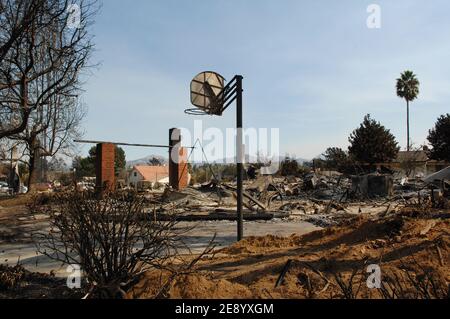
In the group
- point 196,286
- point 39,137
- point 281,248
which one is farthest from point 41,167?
point 196,286

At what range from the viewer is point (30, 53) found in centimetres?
1202

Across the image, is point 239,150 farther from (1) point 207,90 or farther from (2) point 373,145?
(2) point 373,145

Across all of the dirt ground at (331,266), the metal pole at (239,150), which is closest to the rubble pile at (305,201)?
the metal pole at (239,150)

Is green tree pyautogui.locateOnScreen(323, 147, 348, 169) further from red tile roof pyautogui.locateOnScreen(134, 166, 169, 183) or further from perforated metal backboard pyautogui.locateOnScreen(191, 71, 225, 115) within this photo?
perforated metal backboard pyautogui.locateOnScreen(191, 71, 225, 115)

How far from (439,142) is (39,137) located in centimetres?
3935

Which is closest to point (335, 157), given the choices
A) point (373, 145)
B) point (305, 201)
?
point (373, 145)

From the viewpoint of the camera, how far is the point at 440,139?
42.9 meters

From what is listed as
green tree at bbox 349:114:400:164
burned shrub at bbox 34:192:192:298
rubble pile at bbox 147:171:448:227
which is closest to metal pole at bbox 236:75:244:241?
rubble pile at bbox 147:171:448:227

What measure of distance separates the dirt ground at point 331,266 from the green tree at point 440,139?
125 ft

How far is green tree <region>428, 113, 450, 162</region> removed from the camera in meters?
42.0

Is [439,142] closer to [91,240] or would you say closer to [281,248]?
[281,248]

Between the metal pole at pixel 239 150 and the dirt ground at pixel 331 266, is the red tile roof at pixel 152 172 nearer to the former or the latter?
the metal pole at pixel 239 150

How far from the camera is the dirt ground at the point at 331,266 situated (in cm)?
387

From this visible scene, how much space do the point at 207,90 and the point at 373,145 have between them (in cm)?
3873
